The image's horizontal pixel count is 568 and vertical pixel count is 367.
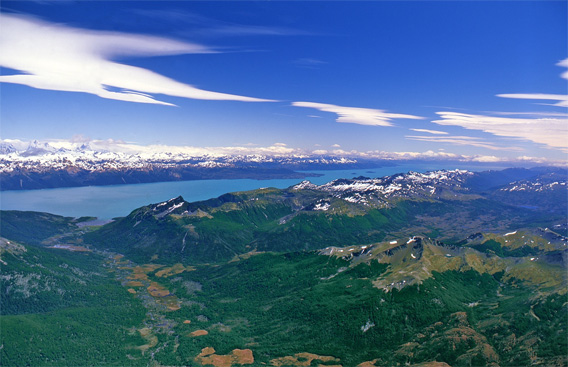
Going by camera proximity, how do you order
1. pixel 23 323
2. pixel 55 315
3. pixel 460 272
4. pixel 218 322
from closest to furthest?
pixel 23 323 → pixel 55 315 → pixel 218 322 → pixel 460 272

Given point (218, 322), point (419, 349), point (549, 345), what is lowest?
point (218, 322)

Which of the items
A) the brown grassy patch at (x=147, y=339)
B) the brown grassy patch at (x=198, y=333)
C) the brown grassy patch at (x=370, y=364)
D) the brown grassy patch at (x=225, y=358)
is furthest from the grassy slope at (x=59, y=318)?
the brown grassy patch at (x=370, y=364)

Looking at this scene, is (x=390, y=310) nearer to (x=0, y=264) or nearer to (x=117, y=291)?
(x=117, y=291)

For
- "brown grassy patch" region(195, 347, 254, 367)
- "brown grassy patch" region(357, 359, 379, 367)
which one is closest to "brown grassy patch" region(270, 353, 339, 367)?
"brown grassy patch" region(357, 359, 379, 367)

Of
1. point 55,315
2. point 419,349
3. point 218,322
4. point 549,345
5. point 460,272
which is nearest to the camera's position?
point 549,345

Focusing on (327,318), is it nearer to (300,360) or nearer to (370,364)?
(300,360)

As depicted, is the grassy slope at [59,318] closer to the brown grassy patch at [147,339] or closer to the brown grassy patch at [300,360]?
the brown grassy patch at [147,339]

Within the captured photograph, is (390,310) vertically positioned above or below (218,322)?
above

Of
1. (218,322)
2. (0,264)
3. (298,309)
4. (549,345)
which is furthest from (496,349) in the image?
(0,264)
